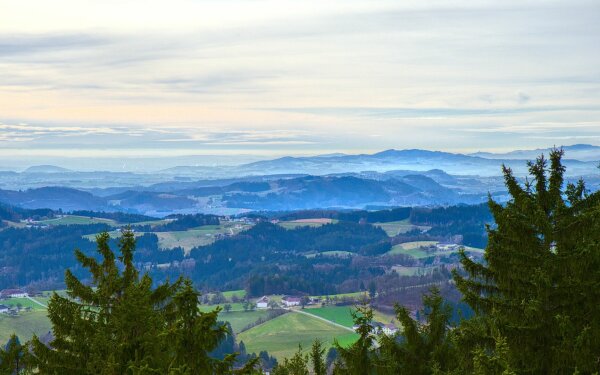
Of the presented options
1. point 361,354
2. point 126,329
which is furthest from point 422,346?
point 126,329

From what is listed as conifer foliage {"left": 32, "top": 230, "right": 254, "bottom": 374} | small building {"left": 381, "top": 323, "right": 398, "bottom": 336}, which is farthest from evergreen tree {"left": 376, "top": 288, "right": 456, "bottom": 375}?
conifer foliage {"left": 32, "top": 230, "right": 254, "bottom": 374}

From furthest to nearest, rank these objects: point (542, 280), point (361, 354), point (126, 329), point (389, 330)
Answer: point (389, 330)
point (361, 354)
point (126, 329)
point (542, 280)

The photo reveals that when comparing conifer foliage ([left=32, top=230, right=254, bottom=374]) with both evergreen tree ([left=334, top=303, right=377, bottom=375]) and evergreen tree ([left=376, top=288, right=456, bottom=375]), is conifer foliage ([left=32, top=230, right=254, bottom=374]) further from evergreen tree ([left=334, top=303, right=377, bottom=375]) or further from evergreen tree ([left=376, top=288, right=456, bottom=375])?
evergreen tree ([left=376, top=288, right=456, bottom=375])

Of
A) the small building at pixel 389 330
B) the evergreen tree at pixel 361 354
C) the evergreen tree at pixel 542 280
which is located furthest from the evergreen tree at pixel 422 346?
the evergreen tree at pixel 542 280

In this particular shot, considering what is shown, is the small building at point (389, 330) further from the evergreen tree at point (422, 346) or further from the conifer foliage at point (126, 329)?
the conifer foliage at point (126, 329)

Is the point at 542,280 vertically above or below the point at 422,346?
above

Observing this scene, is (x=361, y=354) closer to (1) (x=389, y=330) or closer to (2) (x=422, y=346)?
(2) (x=422, y=346)

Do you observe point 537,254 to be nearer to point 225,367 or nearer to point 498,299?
point 498,299
